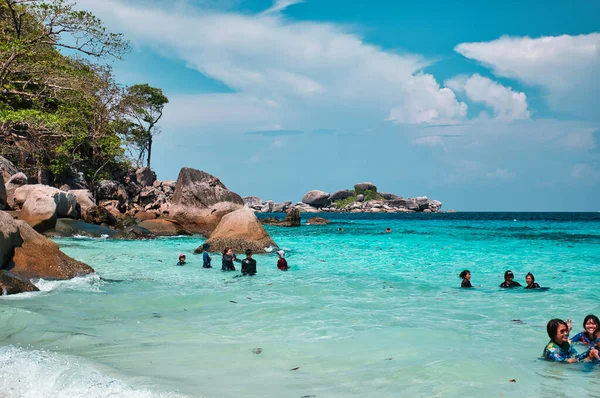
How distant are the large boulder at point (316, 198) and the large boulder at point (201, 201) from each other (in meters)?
86.5

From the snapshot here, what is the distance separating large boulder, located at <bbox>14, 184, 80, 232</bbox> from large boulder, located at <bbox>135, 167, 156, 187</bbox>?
73.5 feet

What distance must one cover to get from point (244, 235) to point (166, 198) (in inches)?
1062

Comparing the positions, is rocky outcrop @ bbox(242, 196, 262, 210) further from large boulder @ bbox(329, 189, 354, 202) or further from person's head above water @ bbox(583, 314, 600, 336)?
person's head above water @ bbox(583, 314, 600, 336)

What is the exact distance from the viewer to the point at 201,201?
28359 mm

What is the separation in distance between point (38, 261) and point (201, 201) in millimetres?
18174

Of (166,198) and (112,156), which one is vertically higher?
(112,156)

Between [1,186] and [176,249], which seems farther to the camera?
[1,186]

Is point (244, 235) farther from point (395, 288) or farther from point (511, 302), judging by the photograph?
point (511, 302)

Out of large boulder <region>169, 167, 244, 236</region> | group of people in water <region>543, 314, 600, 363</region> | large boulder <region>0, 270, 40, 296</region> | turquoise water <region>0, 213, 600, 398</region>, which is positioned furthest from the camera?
large boulder <region>169, 167, 244, 236</region>

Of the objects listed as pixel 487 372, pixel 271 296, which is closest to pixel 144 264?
pixel 271 296

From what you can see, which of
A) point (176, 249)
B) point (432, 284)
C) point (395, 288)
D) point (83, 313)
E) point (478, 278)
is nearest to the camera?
point (83, 313)

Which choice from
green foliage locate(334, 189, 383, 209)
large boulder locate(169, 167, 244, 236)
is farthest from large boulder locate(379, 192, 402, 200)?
large boulder locate(169, 167, 244, 236)

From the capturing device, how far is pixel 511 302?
32.7ft

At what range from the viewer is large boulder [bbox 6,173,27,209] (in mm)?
23484
